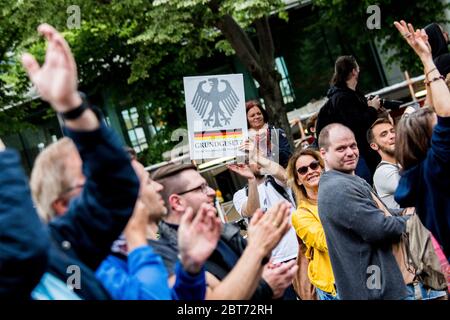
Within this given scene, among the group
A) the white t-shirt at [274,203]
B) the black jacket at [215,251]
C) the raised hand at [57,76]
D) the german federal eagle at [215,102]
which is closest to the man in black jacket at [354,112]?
the white t-shirt at [274,203]

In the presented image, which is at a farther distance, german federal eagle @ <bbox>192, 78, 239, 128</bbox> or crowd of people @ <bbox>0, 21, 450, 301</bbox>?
german federal eagle @ <bbox>192, 78, 239, 128</bbox>

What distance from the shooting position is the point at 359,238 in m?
4.26

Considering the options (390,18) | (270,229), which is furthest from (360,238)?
(390,18)

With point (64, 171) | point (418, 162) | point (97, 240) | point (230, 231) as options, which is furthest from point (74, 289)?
point (418, 162)

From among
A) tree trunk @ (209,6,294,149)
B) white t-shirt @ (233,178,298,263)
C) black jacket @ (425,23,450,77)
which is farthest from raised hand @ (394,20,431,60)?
tree trunk @ (209,6,294,149)

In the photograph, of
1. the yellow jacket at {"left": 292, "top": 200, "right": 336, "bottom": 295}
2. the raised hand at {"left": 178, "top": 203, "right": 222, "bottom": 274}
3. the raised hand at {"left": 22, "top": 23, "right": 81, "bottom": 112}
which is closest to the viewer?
the raised hand at {"left": 22, "top": 23, "right": 81, "bottom": 112}

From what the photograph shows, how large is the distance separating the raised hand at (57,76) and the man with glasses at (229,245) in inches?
34.5

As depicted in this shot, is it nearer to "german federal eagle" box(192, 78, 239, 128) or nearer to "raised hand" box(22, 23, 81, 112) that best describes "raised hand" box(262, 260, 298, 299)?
"raised hand" box(22, 23, 81, 112)

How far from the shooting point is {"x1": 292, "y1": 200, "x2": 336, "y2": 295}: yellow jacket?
15.9ft

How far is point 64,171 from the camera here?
242 cm

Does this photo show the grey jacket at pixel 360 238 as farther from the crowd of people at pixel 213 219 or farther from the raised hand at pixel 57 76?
the raised hand at pixel 57 76

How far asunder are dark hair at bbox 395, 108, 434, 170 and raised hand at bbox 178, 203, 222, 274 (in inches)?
47.7
